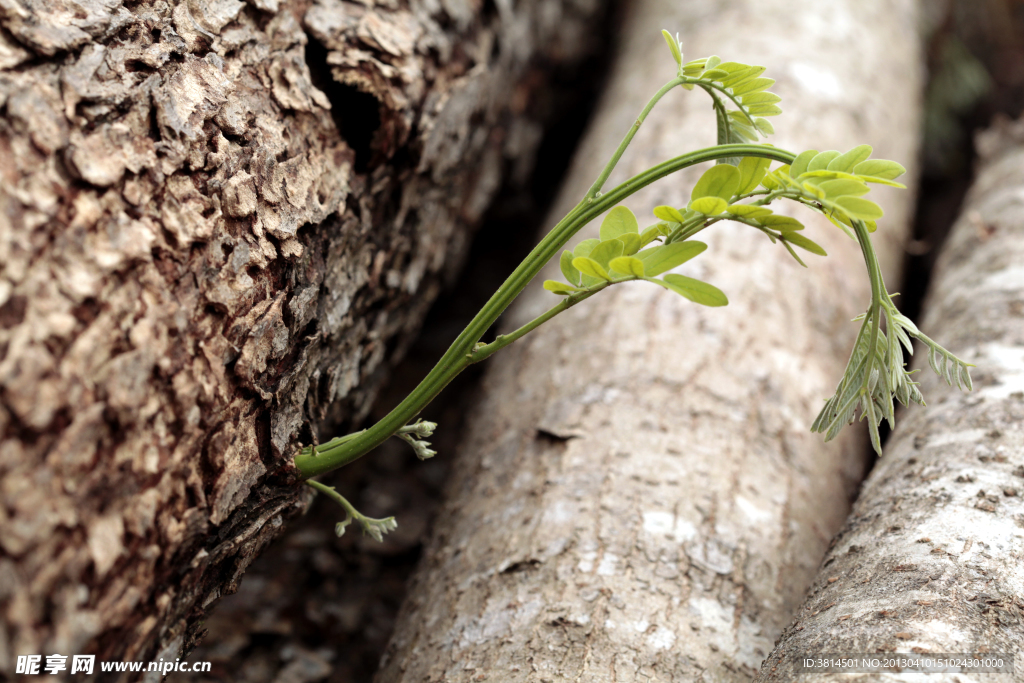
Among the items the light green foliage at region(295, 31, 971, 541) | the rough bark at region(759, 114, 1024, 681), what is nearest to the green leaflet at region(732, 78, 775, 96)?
the light green foliage at region(295, 31, 971, 541)

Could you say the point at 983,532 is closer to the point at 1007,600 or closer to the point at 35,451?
the point at 1007,600

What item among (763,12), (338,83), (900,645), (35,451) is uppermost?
(763,12)

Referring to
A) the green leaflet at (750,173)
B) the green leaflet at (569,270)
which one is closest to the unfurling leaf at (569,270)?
the green leaflet at (569,270)

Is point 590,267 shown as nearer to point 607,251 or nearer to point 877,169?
point 607,251

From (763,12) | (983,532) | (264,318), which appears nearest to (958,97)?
(763,12)

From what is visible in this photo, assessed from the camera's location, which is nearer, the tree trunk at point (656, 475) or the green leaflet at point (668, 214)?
the green leaflet at point (668, 214)

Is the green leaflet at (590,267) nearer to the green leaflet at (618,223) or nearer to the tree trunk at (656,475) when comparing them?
the green leaflet at (618,223)

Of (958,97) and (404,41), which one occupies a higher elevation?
(958,97)

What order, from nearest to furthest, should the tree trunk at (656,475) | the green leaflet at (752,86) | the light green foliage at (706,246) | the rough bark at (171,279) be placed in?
the rough bark at (171,279) < the light green foliage at (706,246) < the green leaflet at (752,86) < the tree trunk at (656,475)
